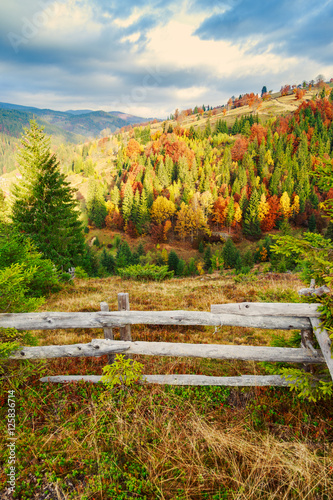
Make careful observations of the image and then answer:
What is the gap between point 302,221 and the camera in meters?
93.6

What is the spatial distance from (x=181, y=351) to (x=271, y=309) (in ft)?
6.01

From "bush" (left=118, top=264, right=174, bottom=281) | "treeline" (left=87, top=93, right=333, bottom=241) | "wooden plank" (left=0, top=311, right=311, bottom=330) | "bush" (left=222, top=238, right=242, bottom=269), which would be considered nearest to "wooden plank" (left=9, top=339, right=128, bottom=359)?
"wooden plank" (left=0, top=311, right=311, bottom=330)

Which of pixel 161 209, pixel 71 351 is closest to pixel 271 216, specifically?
pixel 161 209

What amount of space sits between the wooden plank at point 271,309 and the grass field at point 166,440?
1585 mm

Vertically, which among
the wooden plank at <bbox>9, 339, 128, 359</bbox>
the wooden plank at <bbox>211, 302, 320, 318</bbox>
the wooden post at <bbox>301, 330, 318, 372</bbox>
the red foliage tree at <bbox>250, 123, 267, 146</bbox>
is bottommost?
the wooden plank at <bbox>9, 339, 128, 359</bbox>

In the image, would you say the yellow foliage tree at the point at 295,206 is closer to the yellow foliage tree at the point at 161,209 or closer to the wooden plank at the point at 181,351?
the yellow foliage tree at the point at 161,209

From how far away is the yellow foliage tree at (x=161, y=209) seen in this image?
91.9m

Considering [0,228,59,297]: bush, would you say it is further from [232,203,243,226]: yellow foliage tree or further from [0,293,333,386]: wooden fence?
[232,203,243,226]: yellow foliage tree

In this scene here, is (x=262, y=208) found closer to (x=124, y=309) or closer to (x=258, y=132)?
(x=258, y=132)

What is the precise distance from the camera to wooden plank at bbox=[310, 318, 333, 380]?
3.57 metres

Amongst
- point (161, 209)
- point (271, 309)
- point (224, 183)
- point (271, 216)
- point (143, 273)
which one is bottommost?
point (271, 216)

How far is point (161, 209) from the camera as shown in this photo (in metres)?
92.3

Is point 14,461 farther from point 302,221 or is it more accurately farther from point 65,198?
point 302,221

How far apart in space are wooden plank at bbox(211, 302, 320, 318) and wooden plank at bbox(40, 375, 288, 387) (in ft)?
4.46
